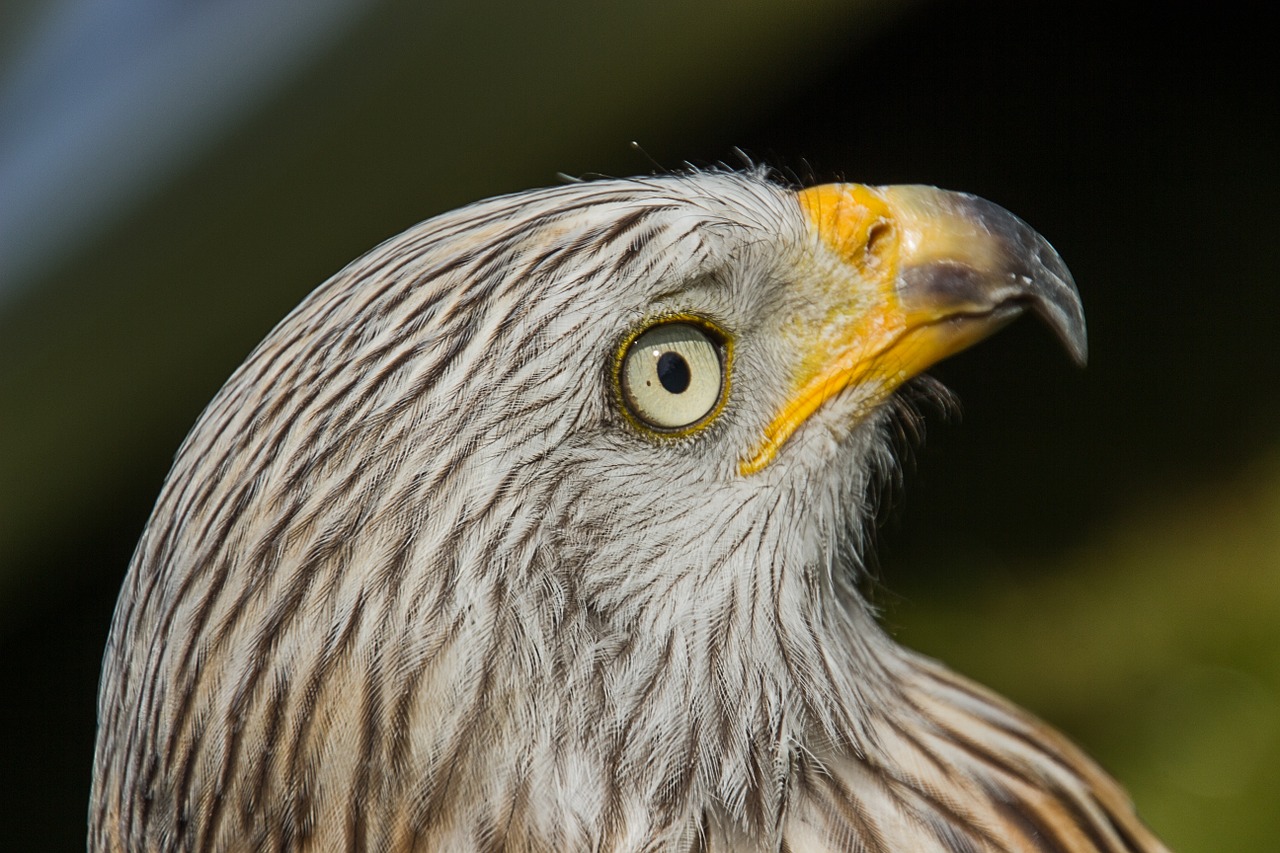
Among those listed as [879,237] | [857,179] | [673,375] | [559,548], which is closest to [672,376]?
[673,375]

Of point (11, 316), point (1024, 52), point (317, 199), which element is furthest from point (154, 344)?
point (1024, 52)

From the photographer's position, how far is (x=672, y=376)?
1291mm

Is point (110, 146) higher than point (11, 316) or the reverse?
higher

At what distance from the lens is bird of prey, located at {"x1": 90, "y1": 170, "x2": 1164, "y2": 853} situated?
120 centimetres

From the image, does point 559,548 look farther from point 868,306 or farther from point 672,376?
point 868,306

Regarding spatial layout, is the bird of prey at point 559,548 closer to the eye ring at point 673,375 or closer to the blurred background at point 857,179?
the eye ring at point 673,375

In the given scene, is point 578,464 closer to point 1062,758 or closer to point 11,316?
point 1062,758

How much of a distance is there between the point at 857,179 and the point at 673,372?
2065 mm

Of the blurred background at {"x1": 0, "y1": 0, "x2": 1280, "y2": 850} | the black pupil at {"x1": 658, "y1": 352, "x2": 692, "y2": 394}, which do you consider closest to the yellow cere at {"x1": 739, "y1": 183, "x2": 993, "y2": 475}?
the black pupil at {"x1": 658, "y1": 352, "x2": 692, "y2": 394}

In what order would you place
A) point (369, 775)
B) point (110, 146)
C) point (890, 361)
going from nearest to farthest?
point (369, 775) < point (890, 361) < point (110, 146)

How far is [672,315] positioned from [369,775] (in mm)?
581

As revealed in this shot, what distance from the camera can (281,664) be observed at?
1208mm

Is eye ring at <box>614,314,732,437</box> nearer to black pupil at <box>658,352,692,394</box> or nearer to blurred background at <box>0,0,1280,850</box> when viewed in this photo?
black pupil at <box>658,352,692,394</box>

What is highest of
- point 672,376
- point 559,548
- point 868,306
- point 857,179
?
point 857,179
